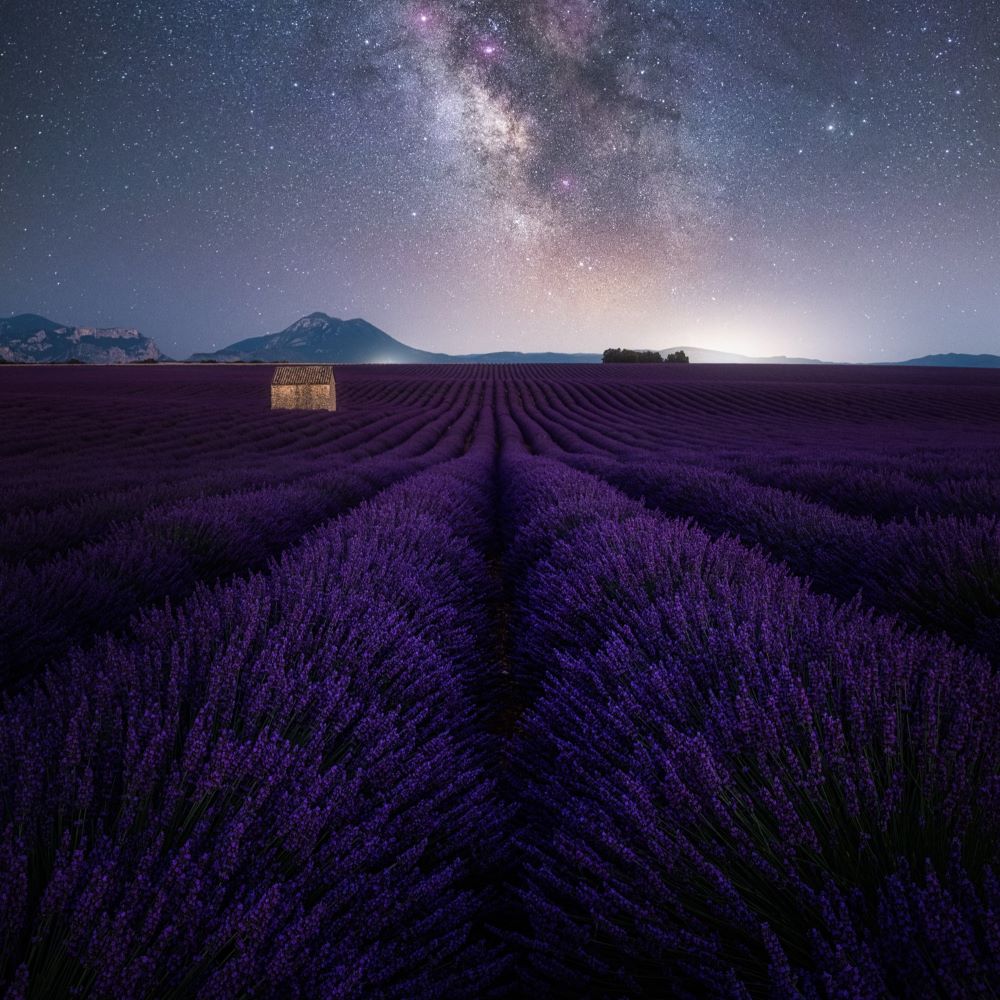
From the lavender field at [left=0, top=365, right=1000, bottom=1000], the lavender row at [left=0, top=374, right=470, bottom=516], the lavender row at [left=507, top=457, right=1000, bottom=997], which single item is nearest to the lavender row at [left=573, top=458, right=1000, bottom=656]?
the lavender field at [left=0, top=365, right=1000, bottom=1000]

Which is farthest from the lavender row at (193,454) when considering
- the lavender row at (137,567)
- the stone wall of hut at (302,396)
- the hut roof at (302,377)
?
the hut roof at (302,377)

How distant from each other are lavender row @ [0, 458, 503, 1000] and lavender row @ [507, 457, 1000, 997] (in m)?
0.21

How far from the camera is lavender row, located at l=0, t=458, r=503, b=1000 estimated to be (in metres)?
0.64

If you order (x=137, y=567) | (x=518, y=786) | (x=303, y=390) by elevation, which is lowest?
(x=518, y=786)

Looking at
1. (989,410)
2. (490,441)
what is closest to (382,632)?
(490,441)

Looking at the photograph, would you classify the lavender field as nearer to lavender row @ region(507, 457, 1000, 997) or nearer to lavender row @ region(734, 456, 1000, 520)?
lavender row @ region(507, 457, 1000, 997)

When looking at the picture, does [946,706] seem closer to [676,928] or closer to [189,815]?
[676,928]

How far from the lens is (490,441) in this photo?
14984 millimetres

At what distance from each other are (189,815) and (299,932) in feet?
0.88

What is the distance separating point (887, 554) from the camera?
99.1 inches

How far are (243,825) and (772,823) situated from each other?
824mm

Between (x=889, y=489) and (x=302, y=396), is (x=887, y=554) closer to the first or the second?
(x=889, y=489)

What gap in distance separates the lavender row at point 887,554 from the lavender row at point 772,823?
497 mm

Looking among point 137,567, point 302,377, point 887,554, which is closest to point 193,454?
point 137,567
